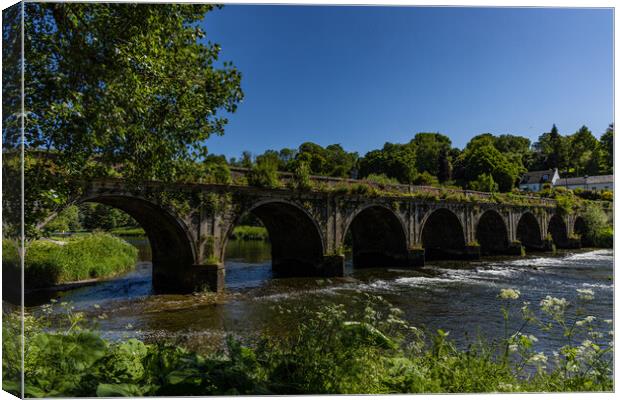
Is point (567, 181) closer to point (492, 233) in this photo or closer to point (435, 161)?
point (435, 161)

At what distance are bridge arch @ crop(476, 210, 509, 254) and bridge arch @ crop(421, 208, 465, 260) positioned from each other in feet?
13.6

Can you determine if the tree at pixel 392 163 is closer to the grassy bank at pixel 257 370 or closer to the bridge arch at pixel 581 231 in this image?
the grassy bank at pixel 257 370

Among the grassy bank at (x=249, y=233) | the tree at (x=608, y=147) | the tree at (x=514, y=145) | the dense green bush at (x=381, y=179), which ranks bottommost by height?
the grassy bank at (x=249, y=233)

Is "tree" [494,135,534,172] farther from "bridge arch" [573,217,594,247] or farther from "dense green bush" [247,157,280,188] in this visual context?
"bridge arch" [573,217,594,247]

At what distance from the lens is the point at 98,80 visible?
6156 mm

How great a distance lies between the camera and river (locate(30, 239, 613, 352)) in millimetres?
12062

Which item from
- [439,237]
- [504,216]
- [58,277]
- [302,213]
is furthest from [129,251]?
[504,216]

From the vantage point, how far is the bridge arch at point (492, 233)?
35.3 metres

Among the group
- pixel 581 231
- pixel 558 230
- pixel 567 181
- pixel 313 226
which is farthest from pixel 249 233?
pixel 567 181

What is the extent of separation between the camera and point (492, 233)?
118ft

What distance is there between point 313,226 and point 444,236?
14316 mm

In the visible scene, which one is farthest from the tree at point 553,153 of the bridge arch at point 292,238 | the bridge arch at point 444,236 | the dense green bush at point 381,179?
the bridge arch at point 444,236

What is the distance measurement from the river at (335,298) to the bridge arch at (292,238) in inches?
48.1

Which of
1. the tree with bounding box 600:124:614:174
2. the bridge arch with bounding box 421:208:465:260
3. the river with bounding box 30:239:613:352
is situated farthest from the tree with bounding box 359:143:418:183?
the tree with bounding box 600:124:614:174
